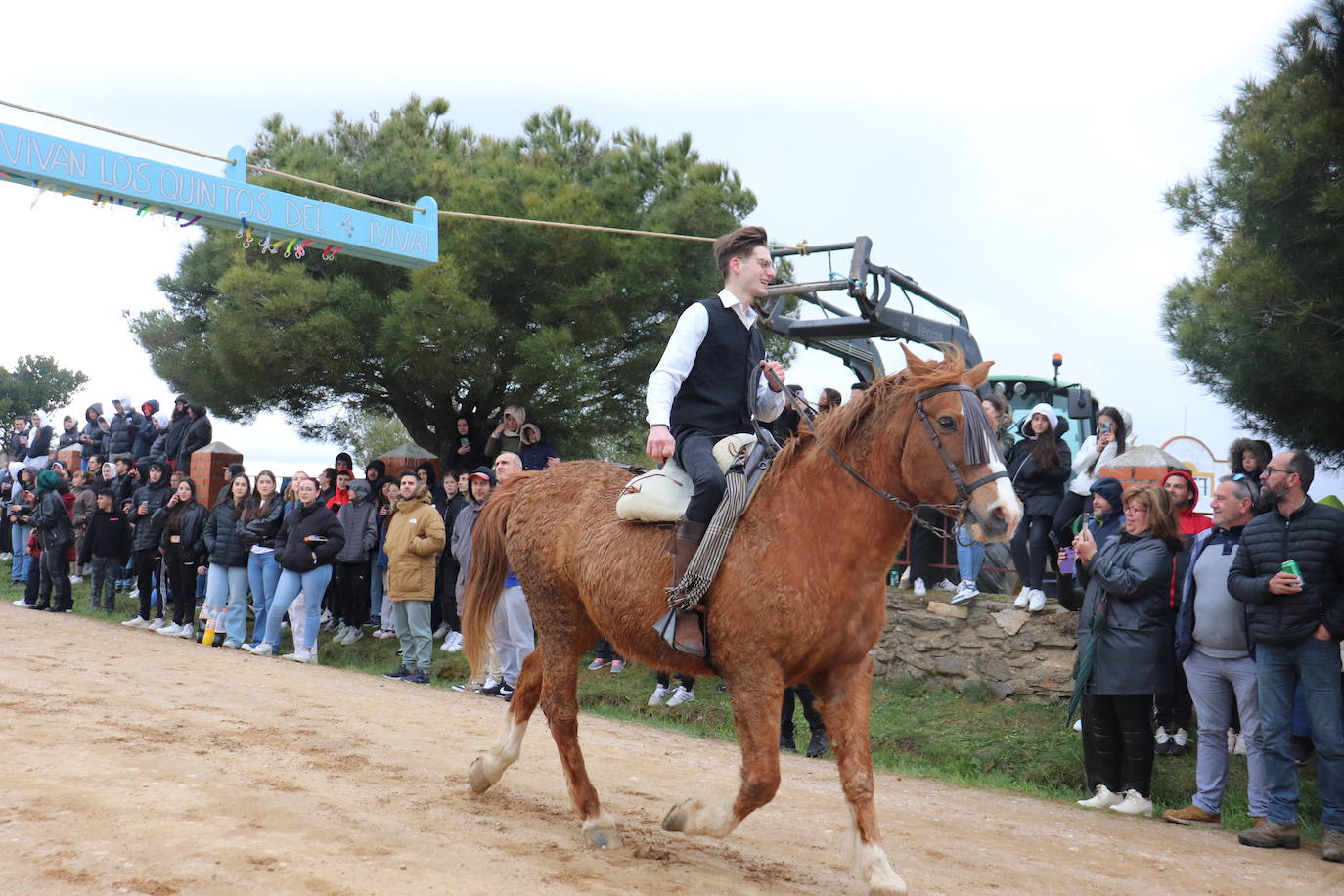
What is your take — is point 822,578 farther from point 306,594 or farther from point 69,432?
point 69,432

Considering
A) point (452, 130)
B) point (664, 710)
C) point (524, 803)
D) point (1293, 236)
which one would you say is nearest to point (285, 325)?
point (452, 130)

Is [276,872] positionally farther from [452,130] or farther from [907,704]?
[452,130]

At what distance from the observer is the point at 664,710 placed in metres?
10.4

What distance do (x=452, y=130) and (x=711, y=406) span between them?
1611 centimetres

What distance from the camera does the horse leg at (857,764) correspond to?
178 inches

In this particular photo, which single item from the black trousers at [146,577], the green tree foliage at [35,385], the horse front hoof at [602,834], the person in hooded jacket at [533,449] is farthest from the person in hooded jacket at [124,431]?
the green tree foliage at [35,385]

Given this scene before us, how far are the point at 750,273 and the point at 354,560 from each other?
9.29 metres

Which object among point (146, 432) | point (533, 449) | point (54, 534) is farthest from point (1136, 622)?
point (146, 432)

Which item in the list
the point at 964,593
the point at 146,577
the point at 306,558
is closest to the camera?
the point at 964,593

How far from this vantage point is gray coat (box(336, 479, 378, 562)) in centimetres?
1336

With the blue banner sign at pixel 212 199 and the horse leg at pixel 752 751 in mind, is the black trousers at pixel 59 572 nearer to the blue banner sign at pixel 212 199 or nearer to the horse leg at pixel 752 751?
the blue banner sign at pixel 212 199

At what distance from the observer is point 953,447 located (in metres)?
4.54

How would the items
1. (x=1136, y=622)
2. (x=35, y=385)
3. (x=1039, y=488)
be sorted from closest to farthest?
(x=1136, y=622), (x=1039, y=488), (x=35, y=385)

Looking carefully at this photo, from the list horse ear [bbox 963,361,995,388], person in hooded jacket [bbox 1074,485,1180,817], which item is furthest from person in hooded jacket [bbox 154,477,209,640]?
horse ear [bbox 963,361,995,388]
